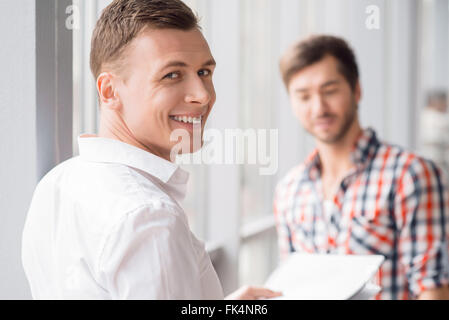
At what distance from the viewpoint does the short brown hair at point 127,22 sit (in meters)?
0.56

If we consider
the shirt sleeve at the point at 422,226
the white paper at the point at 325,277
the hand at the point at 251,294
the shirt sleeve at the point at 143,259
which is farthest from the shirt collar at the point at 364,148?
the shirt sleeve at the point at 143,259

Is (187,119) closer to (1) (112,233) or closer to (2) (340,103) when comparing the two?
(1) (112,233)

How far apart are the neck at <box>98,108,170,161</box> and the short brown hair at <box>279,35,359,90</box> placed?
0.70 meters

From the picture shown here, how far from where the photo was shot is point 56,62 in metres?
0.63

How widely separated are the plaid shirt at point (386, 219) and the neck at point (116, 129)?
2.33 feet

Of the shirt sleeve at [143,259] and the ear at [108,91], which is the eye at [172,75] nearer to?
the ear at [108,91]

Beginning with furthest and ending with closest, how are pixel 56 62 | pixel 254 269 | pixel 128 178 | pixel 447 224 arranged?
pixel 254 269, pixel 447 224, pixel 56 62, pixel 128 178

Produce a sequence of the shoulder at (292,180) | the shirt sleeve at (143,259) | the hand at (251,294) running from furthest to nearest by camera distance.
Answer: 1. the shoulder at (292,180)
2. the hand at (251,294)
3. the shirt sleeve at (143,259)

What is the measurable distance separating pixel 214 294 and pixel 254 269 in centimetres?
113

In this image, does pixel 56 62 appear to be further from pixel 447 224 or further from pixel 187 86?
pixel 447 224

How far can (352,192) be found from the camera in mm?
1186

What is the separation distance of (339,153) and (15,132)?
2.78ft

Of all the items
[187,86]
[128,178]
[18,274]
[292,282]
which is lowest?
[292,282]
